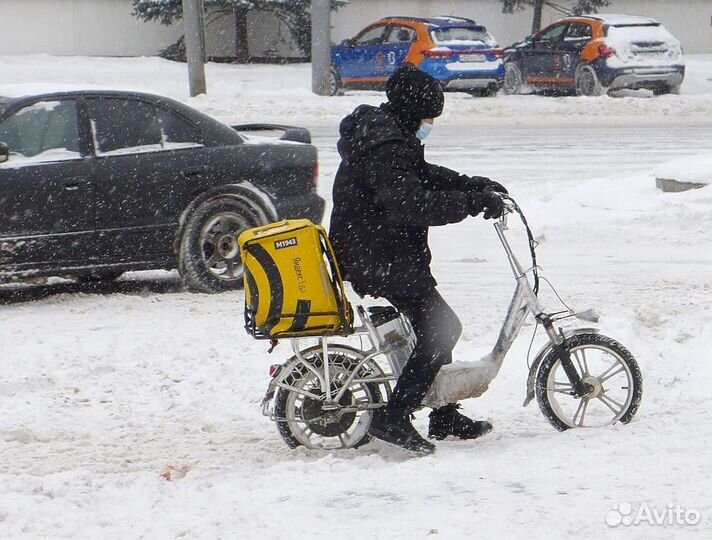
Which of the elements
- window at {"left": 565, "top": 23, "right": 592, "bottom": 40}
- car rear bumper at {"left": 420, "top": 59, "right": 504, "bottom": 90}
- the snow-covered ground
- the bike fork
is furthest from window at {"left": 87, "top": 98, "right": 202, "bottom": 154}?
window at {"left": 565, "top": 23, "right": 592, "bottom": 40}

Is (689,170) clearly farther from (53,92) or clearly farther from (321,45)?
(321,45)

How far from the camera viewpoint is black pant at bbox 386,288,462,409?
5375mm

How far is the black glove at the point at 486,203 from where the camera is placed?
5223 mm

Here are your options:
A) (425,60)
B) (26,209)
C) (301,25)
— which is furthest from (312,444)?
(301,25)

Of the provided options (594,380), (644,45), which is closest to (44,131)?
(594,380)

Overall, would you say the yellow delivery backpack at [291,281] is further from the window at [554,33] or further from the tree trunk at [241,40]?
the tree trunk at [241,40]

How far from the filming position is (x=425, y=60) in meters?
24.0

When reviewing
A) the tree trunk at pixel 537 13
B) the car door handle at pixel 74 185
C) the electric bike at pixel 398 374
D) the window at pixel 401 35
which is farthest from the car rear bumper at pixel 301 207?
the tree trunk at pixel 537 13

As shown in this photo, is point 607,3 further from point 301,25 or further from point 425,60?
point 425,60

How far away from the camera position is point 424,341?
17.7 feet

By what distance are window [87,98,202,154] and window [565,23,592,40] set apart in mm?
16498

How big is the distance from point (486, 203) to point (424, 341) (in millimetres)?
629

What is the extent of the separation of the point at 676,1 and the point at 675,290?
31.9 m

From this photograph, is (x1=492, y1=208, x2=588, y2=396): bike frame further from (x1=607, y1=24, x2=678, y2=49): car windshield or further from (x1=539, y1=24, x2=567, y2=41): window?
(x1=539, y1=24, x2=567, y2=41): window
